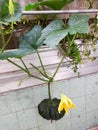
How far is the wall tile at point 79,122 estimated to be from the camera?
168 centimetres

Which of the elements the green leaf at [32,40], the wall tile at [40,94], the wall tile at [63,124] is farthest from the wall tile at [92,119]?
the green leaf at [32,40]

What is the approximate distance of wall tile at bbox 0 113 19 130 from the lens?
1.42 m

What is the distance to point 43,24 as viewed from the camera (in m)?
1.40

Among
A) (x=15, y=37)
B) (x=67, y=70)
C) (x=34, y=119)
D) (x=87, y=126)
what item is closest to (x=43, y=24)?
(x=15, y=37)

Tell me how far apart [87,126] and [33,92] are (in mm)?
603

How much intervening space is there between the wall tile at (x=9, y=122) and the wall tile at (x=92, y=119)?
602 mm

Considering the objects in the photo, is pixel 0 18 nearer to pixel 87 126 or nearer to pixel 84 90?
pixel 84 90

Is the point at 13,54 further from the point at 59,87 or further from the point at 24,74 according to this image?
the point at 59,87

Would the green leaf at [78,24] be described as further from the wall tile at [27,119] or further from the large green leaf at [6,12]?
the wall tile at [27,119]

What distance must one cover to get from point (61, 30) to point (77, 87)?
2.22 feet

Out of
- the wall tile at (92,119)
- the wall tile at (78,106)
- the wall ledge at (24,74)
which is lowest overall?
the wall tile at (92,119)

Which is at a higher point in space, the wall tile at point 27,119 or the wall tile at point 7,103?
the wall tile at point 7,103

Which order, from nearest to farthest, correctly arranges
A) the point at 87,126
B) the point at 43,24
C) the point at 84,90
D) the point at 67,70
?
the point at 43,24, the point at 67,70, the point at 84,90, the point at 87,126

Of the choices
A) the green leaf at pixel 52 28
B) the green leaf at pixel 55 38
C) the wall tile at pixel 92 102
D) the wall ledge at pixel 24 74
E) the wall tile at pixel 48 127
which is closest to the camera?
the green leaf at pixel 55 38
